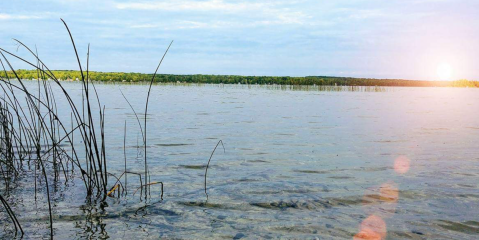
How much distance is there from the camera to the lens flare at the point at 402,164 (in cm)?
786

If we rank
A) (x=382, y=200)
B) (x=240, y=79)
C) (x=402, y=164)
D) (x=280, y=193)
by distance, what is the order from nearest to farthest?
(x=382, y=200) → (x=280, y=193) → (x=402, y=164) → (x=240, y=79)

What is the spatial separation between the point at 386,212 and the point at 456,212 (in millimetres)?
900

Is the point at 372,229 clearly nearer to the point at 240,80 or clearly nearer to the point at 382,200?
the point at 382,200

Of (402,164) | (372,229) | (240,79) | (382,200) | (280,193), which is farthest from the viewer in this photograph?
(240,79)

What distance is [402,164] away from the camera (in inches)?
332

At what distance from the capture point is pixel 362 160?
8.78 metres

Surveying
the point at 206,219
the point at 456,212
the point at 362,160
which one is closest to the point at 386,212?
the point at 456,212

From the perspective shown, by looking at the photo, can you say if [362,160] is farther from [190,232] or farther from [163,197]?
[190,232]

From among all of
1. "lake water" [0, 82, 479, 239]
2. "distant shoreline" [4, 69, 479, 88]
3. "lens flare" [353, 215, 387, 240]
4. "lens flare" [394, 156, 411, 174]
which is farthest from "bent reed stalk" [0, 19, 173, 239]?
"distant shoreline" [4, 69, 479, 88]

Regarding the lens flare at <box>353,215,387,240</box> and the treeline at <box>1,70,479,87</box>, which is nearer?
the lens flare at <box>353,215,387,240</box>

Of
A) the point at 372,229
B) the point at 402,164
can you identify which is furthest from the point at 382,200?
the point at 402,164

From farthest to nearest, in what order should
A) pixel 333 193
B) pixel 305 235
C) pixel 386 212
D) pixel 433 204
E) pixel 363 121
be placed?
pixel 363 121 → pixel 333 193 → pixel 433 204 → pixel 386 212 → pixel 305 235

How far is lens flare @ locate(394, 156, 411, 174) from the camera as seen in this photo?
7.86 metres

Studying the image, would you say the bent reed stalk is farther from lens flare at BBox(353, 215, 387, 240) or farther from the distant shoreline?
the distant shoreline
